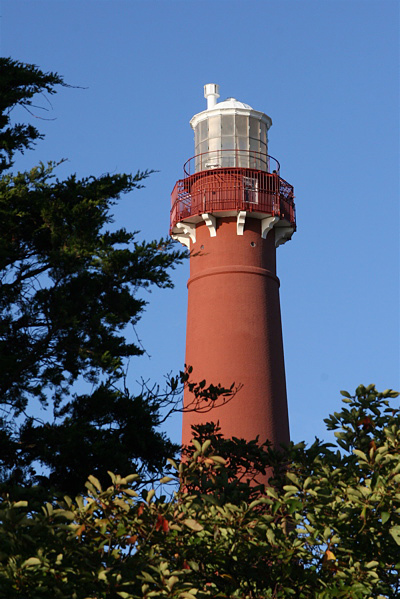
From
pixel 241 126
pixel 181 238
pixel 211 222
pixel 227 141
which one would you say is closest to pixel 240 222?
pixel 211 222

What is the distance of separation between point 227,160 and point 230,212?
5.58 feet

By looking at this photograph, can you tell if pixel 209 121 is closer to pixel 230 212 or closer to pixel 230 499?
pixel 230 212

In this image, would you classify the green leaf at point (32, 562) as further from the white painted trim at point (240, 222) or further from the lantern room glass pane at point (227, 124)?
the lantern room glass pane at point (227, 124)

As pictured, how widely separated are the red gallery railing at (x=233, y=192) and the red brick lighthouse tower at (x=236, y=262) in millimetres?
27

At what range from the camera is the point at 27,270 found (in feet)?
45.5

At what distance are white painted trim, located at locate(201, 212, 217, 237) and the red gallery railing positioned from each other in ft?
0.47

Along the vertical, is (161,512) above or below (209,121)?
below

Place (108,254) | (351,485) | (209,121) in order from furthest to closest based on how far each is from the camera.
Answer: (209,121)
(108,254)
(351,485)

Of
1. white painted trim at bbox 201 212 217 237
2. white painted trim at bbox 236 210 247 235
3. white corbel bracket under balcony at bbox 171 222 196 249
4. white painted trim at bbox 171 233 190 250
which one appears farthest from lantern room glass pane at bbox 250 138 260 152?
white painted trim at bbox 171 233 190 250

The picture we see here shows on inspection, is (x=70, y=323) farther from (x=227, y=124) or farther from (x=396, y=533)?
(x=227, y=124)

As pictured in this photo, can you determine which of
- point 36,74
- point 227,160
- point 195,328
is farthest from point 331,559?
point 227,160

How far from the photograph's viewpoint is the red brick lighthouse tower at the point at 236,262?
2436 cm

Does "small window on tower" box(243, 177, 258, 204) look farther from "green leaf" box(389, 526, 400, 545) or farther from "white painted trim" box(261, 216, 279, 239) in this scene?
"green leaf" box(389, 526, 400, 545)

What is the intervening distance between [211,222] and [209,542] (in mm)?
16557
